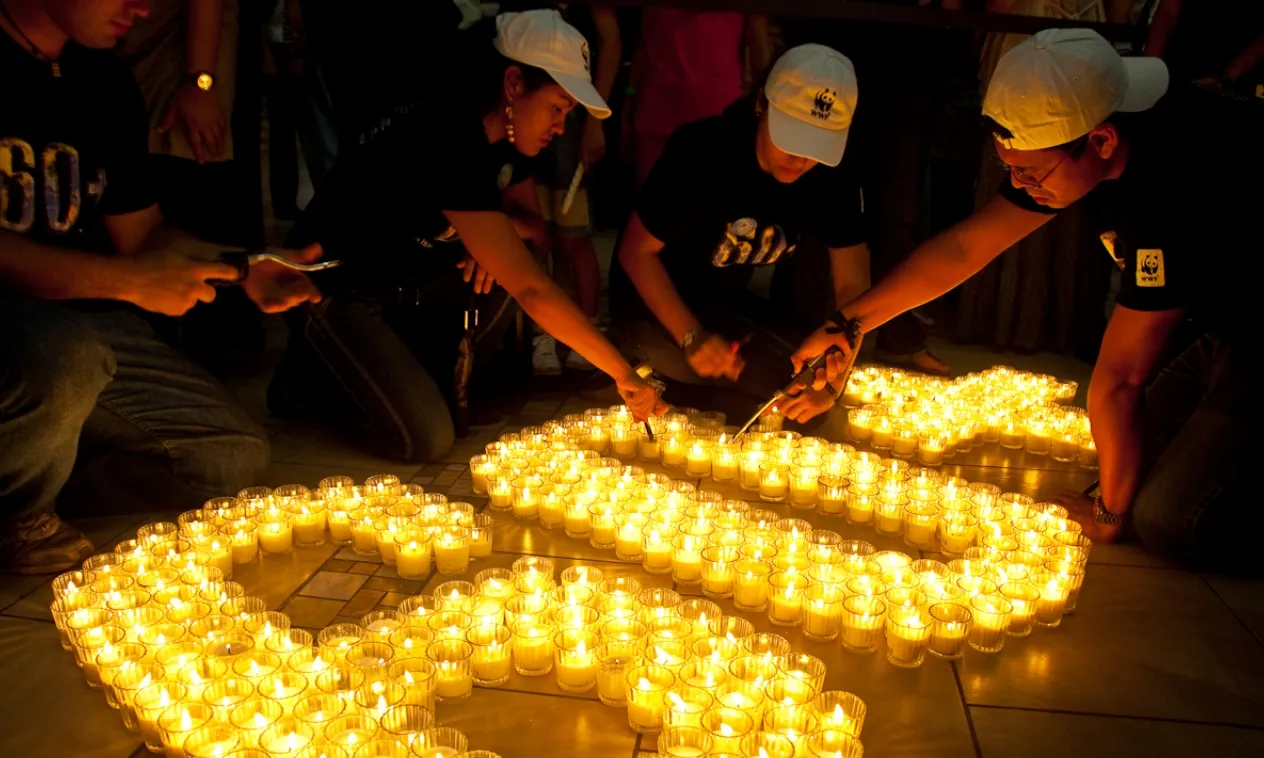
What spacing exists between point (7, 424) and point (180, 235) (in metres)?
0.86

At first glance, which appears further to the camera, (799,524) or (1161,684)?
(799,524)

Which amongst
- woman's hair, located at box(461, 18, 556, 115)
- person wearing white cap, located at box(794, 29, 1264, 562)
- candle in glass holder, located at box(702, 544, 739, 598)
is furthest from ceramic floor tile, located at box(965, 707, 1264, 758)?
woman's hair, located at box(461, 18, 556, 115)

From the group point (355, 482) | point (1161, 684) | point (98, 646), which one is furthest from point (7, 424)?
point (1161, 684)

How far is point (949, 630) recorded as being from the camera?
2.48m

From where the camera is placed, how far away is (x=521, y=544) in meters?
3.12

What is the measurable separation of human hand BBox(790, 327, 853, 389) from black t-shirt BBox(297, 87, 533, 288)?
118 centimetres

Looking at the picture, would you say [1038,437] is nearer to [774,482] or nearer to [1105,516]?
[1105,516]

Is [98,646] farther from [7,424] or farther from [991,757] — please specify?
[991,757]

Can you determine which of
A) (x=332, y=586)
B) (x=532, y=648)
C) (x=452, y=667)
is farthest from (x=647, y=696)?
(x=332, y=586)

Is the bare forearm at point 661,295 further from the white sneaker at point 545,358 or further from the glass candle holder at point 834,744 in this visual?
the glass candle holder at point 834,744

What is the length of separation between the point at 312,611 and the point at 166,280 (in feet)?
3.29

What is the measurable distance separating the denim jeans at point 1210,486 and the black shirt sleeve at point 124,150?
3311 millimetres

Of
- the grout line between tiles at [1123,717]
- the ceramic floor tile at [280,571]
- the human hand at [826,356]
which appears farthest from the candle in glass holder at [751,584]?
the ceramic floor tile at [280,571]

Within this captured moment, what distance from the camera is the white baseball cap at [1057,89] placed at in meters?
2.46
